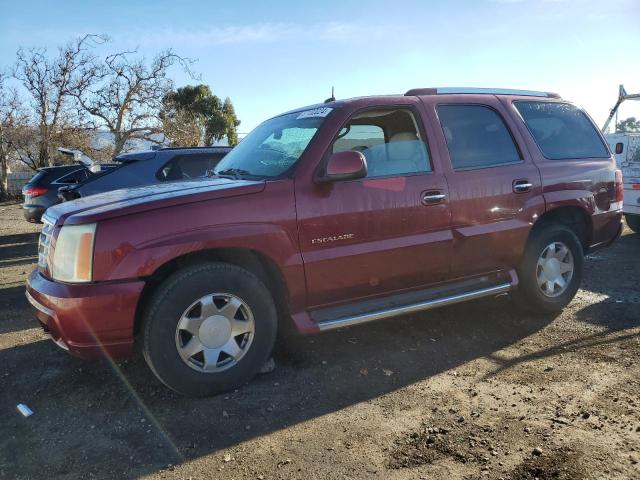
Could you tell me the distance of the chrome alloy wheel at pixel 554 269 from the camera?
4559mm

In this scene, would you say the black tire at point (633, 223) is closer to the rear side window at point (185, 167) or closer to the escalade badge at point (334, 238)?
the rear side window at point (185, 167)

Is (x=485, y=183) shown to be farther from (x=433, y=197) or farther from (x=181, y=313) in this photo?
(x=181, y=313)

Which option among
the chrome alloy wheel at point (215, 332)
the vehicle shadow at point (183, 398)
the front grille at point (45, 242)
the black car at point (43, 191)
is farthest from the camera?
the black car at point (43, 191)

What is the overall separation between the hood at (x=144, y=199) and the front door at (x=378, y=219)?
1.48ft

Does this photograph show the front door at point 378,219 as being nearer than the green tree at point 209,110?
Yes

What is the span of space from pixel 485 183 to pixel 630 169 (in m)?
6.57

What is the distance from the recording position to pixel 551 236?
4512 millimetres

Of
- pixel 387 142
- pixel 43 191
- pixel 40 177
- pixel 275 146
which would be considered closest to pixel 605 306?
pixel 387 142

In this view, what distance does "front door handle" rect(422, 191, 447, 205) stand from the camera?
383 centimetres

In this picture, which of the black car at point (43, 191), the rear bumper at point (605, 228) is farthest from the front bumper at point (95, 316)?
the black car at point (43, 191)

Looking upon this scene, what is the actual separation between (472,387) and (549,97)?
3.07 meters

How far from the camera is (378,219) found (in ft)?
11.9

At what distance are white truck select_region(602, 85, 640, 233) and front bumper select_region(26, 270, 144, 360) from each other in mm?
8627

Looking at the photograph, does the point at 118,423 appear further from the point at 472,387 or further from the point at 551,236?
the point at 551,236
